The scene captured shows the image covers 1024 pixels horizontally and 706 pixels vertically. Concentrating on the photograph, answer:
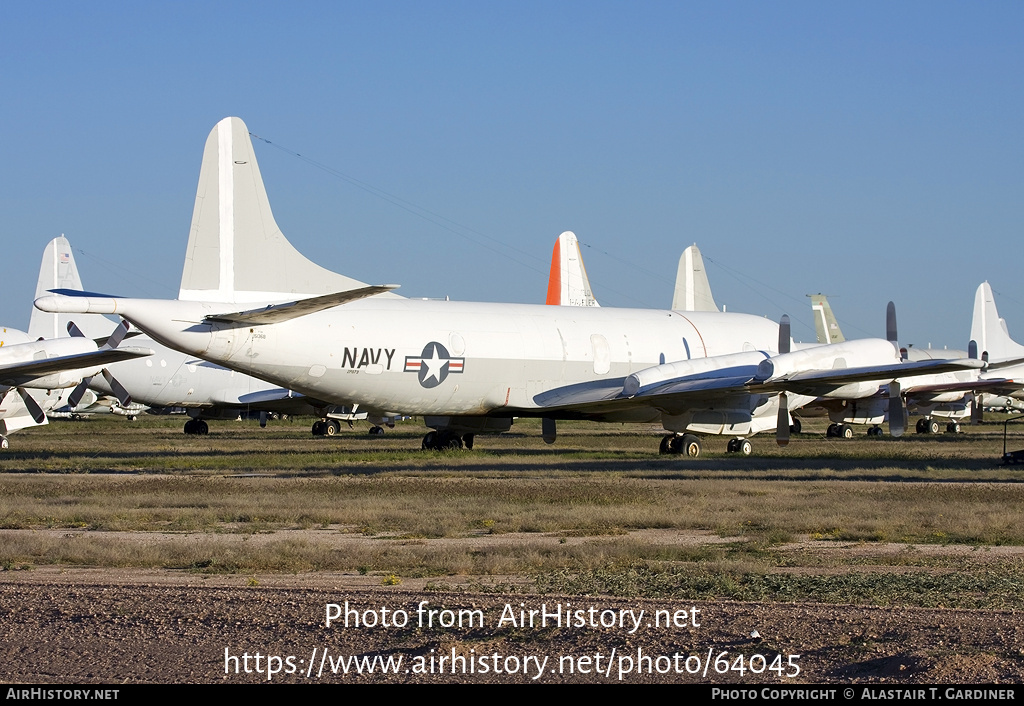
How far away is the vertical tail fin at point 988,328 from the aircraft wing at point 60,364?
4864 cm

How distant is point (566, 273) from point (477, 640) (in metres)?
33.7

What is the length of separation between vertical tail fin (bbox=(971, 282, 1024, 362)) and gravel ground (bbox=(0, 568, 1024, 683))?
192 feet

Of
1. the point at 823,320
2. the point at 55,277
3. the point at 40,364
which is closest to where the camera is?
the point at 40,364

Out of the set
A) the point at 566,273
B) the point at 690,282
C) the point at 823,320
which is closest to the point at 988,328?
the point at 823,320

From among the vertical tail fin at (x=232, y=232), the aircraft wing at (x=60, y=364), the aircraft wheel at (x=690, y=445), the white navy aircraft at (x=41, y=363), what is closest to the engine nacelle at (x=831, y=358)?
the aircraft wheel at (x=690, y=445)

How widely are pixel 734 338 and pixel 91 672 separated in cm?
2847

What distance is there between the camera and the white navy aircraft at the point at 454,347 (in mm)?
23969

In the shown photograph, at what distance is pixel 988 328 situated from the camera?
6297 cm

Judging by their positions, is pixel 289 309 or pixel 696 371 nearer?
pixel 289 309

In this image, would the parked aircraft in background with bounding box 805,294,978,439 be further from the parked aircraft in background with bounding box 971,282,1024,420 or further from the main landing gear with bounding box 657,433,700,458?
the main landing gear with bounding box 657,433,700,458

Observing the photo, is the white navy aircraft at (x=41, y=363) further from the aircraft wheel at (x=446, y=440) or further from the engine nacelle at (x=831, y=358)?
the engine nacelle at (x=831, y=358)

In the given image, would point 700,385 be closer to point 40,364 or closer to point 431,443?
point 431,443
